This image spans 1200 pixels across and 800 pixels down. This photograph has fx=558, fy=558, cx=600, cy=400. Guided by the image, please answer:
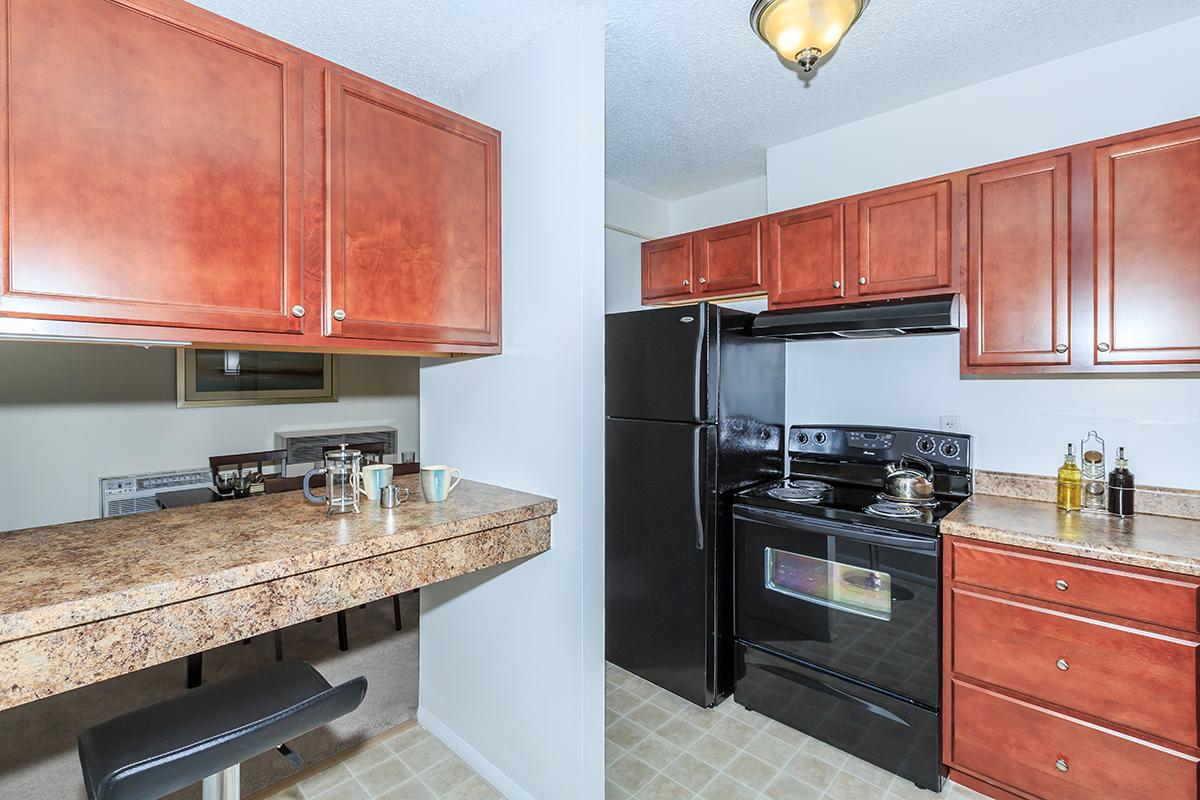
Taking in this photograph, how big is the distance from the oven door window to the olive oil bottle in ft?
2.39

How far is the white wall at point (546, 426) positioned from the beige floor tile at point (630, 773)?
0.87ft

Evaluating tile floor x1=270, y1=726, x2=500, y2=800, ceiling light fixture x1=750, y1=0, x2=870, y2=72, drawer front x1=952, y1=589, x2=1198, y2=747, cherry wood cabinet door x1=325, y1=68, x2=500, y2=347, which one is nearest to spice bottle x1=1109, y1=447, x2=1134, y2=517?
drawer front x1=952, y1=589, x2=1198, y2=747

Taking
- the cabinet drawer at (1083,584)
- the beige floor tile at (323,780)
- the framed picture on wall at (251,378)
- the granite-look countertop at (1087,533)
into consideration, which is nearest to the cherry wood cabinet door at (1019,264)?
the granite-look countertop at (1087,533)

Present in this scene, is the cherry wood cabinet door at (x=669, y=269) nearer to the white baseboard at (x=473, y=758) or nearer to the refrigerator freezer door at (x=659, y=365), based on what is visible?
the refrigerator freezer door at (x=659, y=365)

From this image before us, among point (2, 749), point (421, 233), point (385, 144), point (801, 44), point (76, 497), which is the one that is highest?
point (801, 44)

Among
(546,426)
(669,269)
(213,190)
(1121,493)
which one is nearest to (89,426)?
(213,190)

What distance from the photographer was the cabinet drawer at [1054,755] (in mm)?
1606

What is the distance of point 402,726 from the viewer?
Answer: 92.2 inches

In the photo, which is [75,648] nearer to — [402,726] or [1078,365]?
[402,726]

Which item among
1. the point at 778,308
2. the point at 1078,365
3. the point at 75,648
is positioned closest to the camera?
the point at 75,648

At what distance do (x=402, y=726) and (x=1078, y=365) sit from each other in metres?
2.93

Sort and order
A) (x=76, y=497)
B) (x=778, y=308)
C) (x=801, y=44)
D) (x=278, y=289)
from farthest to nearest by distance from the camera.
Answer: (x=76, y=497) < (x=778, y=308) < (x=801, y=44) < (x=278, y=289)

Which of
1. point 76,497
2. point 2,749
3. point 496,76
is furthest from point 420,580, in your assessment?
point 76,497

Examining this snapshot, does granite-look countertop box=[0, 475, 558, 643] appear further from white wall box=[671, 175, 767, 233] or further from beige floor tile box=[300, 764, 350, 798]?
white wall box=[671, 175, 767, 233]
